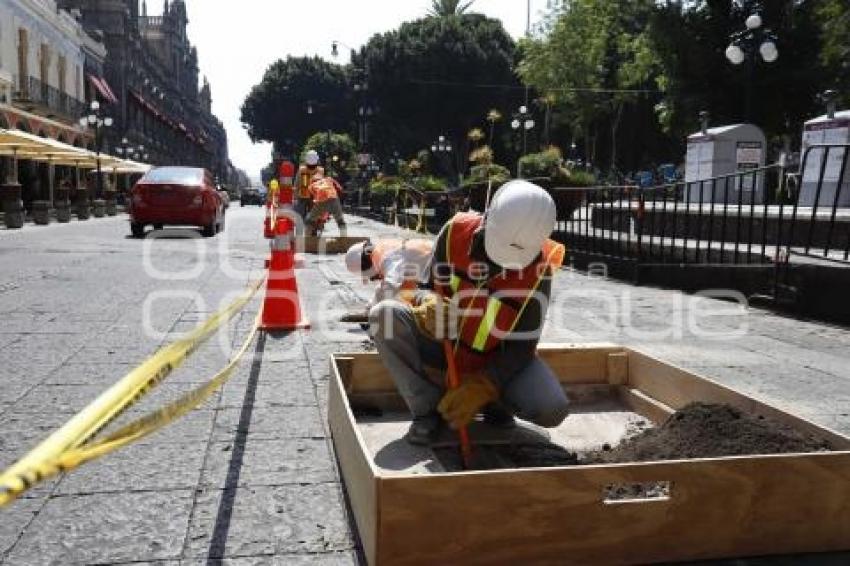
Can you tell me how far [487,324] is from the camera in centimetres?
339

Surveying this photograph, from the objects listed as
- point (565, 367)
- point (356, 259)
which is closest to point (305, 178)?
point (356, 259)

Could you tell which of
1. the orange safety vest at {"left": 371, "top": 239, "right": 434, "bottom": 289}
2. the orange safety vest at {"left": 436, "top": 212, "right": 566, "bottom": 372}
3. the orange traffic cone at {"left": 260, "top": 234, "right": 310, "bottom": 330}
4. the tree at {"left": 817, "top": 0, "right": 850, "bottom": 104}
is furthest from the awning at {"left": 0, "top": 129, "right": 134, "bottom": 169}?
the orange safety vest at {"left": 436, "top": 212, "right": 566, "bottom": 372}

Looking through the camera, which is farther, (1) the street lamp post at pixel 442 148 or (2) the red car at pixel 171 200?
(1) the street lamp post at pixel 442 148

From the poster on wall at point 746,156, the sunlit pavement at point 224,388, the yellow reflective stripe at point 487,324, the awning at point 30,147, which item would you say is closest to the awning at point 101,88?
the awning at point 30,147

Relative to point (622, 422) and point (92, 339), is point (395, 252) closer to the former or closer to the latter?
point (622, 422)

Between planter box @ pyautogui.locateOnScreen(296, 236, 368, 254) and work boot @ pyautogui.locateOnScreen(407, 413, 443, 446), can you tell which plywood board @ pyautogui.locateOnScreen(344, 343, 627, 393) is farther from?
planter box @ pyautogui.locateOnScreen(296, 236, 368, 254)

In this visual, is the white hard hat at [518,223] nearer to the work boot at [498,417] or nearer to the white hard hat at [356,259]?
the work boot at [498,417]

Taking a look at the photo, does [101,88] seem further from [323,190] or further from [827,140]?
[827,140]

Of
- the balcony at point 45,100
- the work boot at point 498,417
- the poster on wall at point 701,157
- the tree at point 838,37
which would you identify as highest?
the tree at point 838,37

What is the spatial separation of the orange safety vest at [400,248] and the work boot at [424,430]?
104cm

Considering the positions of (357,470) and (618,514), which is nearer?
(618,514)

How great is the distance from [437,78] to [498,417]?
57.7 m

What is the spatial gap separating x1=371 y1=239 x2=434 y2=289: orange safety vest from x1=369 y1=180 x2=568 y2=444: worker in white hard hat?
2.55ft

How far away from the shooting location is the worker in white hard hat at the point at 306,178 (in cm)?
1482
